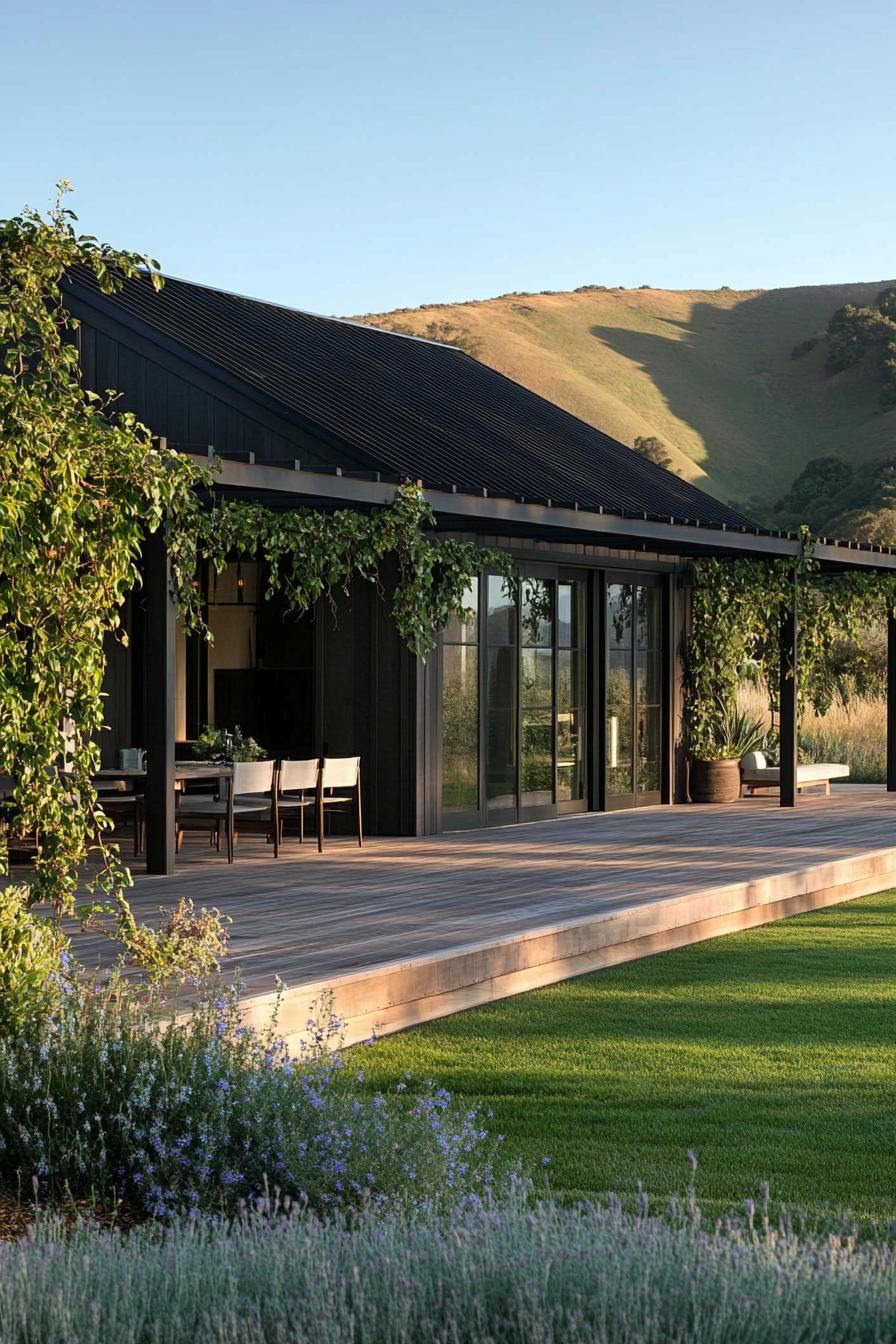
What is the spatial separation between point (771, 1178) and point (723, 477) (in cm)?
5736

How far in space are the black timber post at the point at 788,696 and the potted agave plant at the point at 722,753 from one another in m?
0.81

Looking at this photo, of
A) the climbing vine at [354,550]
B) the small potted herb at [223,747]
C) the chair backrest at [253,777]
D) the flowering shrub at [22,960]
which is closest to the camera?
the flowering shrub at [22,960]

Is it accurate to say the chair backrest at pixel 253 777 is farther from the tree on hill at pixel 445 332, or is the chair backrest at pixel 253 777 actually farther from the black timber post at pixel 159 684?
the tree on hill at pixel 445 332

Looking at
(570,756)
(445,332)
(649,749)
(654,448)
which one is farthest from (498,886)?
(445,332)

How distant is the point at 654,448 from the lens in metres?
59.2

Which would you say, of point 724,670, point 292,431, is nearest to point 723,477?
point 724,670

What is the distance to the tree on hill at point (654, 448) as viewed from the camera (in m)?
58.5

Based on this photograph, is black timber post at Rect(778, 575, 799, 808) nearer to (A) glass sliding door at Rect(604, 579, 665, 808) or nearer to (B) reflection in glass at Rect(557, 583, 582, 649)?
(A) glass sliding door at Rect(604, 579, 665, 808)

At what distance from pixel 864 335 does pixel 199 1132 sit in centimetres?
6786

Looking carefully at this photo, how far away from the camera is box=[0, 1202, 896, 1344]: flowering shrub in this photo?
2.89 meters

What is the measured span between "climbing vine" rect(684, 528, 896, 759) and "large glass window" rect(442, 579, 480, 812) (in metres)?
4.06

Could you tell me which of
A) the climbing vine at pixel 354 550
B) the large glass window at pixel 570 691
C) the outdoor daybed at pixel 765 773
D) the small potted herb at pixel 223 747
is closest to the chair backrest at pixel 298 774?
the small potted herb at pixel 223 747

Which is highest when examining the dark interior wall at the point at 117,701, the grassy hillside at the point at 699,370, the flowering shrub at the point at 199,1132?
the grassy hillside at the point at 699,370

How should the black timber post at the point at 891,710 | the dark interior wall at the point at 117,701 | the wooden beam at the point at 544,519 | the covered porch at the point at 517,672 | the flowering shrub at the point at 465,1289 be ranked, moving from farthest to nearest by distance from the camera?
the black timber post at the point at 891,710, the dark interior wall at the point at 117,701, the covered porch at the point at 517,672, the wooden beam at the point at 544,519, the flowering shrub at the point at 465,1289
